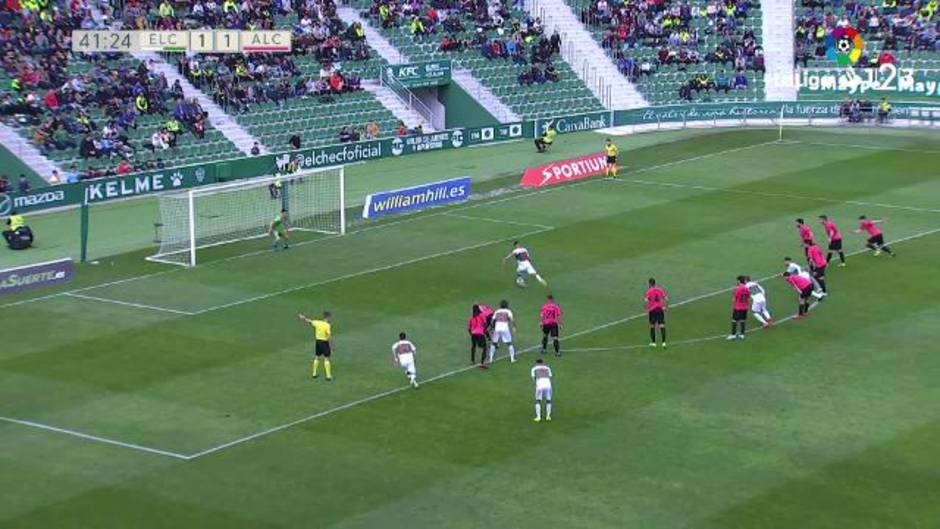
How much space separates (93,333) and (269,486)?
1452 cm

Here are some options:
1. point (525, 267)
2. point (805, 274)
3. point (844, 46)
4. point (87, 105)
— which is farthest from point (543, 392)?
point (844, 46)

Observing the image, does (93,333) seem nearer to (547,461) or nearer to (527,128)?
(547,461)

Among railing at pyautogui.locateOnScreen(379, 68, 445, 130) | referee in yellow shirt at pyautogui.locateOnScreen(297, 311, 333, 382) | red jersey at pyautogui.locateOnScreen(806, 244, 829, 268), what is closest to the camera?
referee in yellow shirt at pyautogui.locateOnScreen(297, 311, 333, 382)

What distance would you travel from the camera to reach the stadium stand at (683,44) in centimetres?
8788

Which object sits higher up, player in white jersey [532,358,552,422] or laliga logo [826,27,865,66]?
laliga logo [826,27,865,66]

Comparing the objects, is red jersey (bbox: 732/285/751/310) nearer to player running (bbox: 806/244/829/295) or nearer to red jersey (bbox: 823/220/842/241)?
player running (bbox: 806/244/829/295)

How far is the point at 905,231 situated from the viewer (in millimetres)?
55656

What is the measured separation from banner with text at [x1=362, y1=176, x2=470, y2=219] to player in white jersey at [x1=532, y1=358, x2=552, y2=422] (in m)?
25.2

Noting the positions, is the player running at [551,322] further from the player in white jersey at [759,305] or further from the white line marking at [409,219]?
the white line marking at [409,219]

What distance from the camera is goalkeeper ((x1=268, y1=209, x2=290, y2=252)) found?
177ft

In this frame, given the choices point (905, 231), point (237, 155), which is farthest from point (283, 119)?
point (905, 231)

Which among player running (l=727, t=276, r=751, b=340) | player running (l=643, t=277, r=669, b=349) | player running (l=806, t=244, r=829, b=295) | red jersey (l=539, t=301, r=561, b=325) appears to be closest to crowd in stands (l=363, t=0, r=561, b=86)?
player running (l=806, t=244, r=829, b=295)

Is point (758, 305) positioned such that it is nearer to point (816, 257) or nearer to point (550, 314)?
point (816, 257)

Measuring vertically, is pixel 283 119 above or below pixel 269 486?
above
